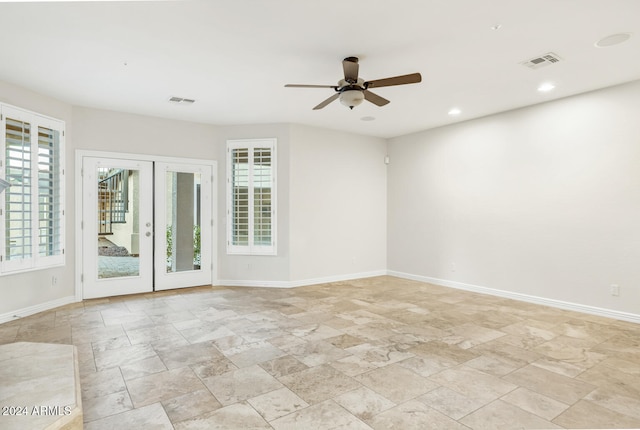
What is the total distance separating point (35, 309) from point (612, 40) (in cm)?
720

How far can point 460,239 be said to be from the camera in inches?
253

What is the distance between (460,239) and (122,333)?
5.28 meters

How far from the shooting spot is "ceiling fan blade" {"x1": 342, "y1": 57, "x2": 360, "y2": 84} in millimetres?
3381

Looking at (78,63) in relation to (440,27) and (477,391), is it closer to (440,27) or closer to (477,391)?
(440,27)

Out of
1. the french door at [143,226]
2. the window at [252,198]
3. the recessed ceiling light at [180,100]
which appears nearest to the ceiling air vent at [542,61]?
the window at [252,198]

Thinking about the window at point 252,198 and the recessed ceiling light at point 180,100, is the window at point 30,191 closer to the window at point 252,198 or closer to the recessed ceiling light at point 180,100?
the recessed ceiling light at point 180,100

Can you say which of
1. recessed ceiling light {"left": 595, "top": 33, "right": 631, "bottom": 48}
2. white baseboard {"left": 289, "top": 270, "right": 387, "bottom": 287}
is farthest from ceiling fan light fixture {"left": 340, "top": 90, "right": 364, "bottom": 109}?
white baseboard {"left": 289, "top": 270, "right": 387, "bottom": 287}

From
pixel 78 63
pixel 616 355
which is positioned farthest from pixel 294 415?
pixel 78 63

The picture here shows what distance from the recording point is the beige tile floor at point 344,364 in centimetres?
237

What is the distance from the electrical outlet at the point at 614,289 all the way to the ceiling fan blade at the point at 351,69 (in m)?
4.13

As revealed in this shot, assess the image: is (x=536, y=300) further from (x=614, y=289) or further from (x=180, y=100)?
(x=180, y=100)

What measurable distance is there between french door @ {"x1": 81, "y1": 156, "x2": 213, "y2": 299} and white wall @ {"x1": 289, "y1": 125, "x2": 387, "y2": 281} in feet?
5.26

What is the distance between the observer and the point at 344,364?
10.3 feet

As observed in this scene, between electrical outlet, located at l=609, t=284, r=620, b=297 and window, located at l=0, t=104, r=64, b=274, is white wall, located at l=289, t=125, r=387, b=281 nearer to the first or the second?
window, located at l=0, t=104, r=64, b=274
